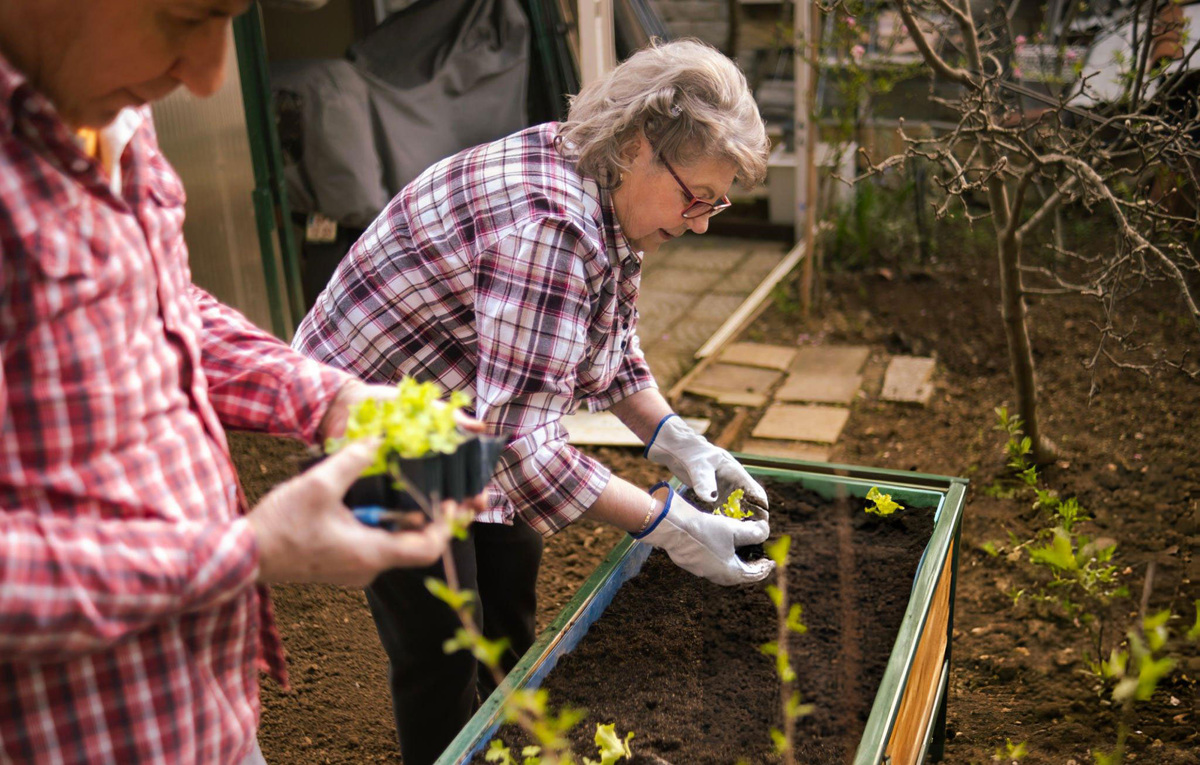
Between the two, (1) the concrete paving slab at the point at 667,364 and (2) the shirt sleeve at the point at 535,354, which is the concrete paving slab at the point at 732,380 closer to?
(1) the concrete paving slab at the point at 667,364

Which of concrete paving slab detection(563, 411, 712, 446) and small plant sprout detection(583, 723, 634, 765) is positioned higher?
small plant sprout detection(583, 723, 634, 765)

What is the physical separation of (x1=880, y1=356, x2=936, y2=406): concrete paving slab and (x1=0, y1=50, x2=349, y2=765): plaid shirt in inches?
153

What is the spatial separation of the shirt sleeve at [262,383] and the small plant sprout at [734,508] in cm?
100

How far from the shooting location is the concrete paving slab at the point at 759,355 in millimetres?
5168

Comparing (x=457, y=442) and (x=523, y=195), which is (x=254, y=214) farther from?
(x=457, y=442)

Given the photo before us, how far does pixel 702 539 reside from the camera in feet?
6.27

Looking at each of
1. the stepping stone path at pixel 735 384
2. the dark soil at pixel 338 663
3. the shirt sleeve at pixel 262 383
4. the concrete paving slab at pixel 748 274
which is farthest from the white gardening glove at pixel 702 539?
the concrete paving slab at pixel 748 274

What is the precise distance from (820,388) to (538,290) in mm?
3344

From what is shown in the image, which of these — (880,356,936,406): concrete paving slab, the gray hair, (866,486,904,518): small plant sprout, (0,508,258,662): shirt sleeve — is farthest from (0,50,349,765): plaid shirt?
(880,356,936,406): concrete paving slab

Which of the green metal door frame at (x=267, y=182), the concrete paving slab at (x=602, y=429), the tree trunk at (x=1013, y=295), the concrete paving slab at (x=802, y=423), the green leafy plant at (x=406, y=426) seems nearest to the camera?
the green leafy plant at (x=406, y=426)

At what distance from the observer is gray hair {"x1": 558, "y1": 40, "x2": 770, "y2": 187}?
1806 mm

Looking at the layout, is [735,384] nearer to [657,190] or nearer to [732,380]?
[732,380]

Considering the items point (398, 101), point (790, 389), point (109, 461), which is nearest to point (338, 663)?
point (109, 461)

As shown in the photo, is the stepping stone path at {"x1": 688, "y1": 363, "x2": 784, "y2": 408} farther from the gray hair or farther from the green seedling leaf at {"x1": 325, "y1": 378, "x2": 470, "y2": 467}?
the green seedling leaf at {"x1": 325, "y1": 378, "x2": 470, "y2": 467}
